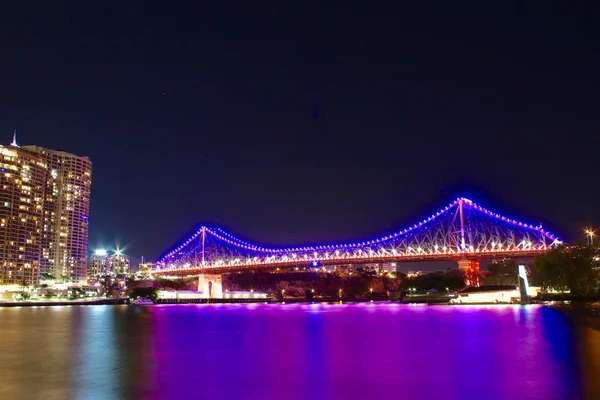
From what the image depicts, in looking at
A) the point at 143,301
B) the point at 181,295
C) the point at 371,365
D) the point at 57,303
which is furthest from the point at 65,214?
the point at 371,365

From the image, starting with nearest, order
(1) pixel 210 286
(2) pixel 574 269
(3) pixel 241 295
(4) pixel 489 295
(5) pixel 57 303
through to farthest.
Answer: (2) pixel 574 269
(4) pixel 489 295
(5) pixel 57 303
(1) pixel 210 286
(3) pixel 241 295

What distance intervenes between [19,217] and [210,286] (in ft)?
183

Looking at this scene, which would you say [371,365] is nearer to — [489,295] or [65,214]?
[489,295]

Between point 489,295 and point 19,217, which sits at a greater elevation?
point 19,217

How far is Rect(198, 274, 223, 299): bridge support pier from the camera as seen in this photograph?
136m

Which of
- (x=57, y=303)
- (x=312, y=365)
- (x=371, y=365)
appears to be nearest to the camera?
(x=371, y=365)

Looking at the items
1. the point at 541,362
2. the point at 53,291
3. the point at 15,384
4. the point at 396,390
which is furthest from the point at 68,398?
the point at 53,291

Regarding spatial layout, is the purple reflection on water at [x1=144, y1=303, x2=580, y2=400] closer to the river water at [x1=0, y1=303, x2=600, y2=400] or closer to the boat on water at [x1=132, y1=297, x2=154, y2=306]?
the river water at [x1=0, y1=303, x2=600, y2=400]

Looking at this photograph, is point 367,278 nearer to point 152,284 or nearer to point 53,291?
point 152,284

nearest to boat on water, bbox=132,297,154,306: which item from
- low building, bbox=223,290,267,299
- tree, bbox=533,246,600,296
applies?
low building, bbox=223,290,267,299

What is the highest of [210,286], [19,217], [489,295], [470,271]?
[19,217]

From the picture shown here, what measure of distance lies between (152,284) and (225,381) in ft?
509

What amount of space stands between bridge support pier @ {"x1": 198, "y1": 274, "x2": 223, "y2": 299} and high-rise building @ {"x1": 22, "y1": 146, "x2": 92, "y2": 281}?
61609mm

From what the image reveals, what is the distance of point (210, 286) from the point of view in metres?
140
